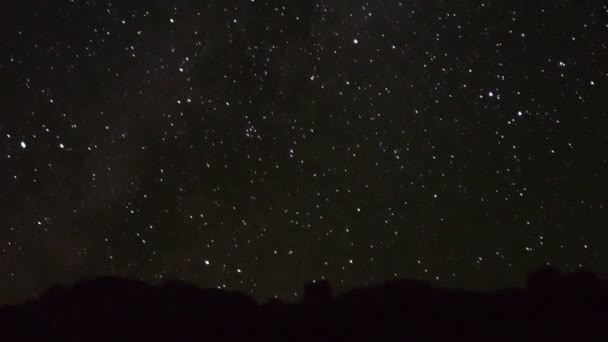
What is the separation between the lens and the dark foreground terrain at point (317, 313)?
9.80 m

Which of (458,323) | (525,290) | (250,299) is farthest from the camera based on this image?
(250,299)

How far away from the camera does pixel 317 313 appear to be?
34.6 feet

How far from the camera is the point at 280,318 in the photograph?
10.8m

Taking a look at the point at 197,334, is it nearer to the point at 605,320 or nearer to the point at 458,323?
the point at 458,323

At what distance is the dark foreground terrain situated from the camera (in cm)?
980

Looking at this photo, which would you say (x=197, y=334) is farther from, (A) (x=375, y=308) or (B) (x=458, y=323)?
(B) (x=458, y=323)

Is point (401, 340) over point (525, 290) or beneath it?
beneath

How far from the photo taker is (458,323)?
396 inches

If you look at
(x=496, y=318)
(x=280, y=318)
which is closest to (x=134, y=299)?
(x=280, y=318)

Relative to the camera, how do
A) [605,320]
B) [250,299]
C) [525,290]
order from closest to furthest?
[605,320] → [525,290] → [250,299]

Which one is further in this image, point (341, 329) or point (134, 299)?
point (134, 299)

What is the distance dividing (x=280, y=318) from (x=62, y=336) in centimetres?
269

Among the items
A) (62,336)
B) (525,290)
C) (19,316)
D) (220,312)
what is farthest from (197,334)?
(525,290)

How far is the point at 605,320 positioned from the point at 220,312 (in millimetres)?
4851
